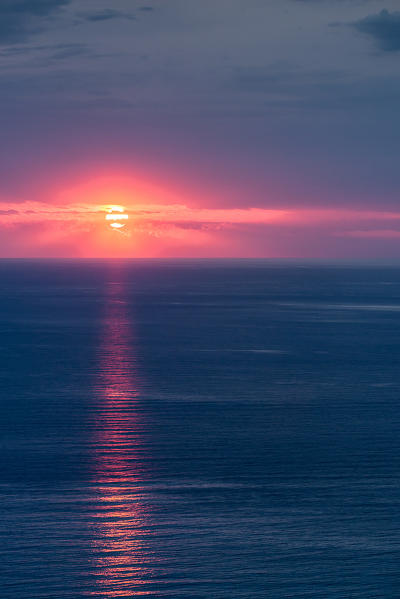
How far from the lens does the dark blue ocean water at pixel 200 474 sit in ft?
107

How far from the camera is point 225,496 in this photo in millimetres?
40156

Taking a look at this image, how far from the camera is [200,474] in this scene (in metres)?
43.9

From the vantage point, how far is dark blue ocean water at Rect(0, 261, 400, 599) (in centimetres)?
3259

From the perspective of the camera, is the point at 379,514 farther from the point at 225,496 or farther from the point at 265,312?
the point at 265,312

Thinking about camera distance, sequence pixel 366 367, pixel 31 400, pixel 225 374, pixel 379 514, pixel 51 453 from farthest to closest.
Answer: pixel 366 367, pixel 225 374, pixel 31 400, pixel 51 453, pixel 379 514

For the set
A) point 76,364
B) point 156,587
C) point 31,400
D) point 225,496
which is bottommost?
point 76,364

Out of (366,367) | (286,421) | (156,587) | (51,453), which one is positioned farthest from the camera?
(366,367)

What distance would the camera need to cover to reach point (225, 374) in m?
77.9

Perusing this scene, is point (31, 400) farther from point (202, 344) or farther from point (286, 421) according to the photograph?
point (202, 344)

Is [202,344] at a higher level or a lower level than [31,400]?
lower

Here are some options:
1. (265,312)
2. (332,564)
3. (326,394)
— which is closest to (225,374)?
(326,394)

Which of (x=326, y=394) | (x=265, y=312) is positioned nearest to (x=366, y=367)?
(x=326, y=394)

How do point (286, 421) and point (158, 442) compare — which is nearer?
point (158, 442)

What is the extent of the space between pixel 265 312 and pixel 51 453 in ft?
347
